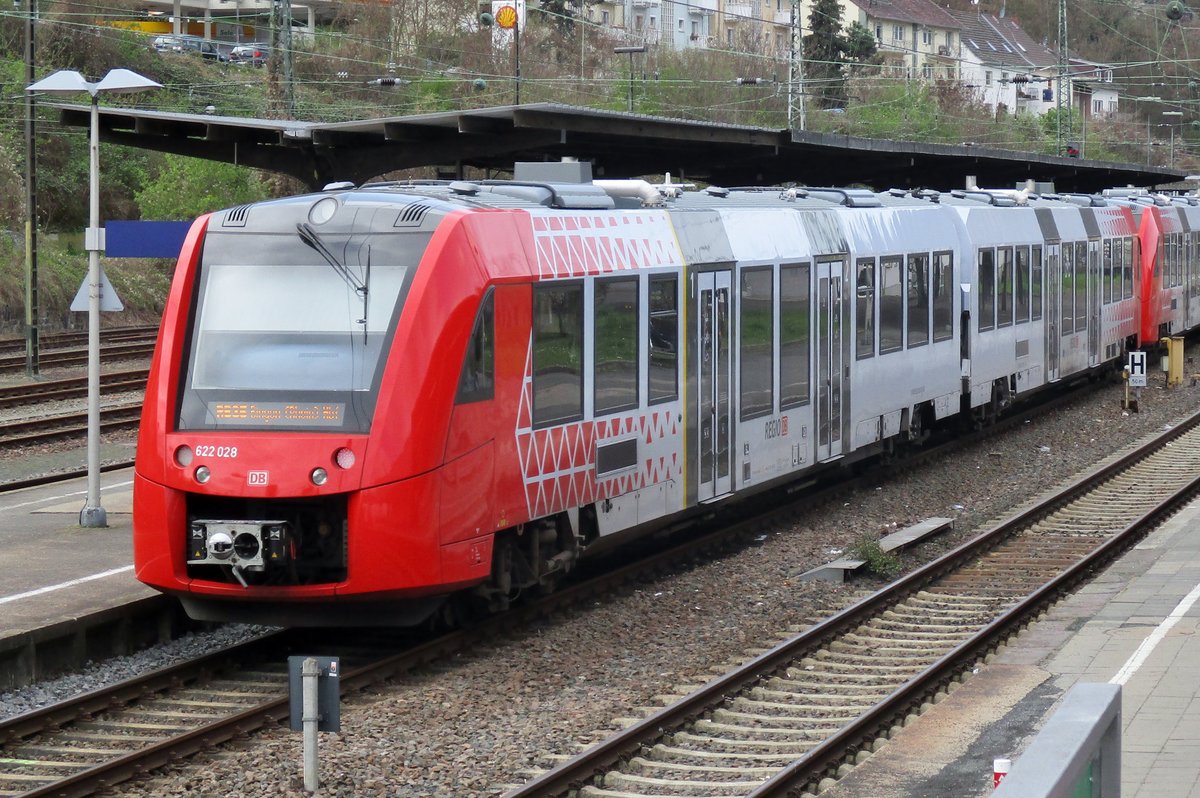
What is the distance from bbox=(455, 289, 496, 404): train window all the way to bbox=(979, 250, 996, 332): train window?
486 inches

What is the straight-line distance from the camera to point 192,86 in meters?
56.1

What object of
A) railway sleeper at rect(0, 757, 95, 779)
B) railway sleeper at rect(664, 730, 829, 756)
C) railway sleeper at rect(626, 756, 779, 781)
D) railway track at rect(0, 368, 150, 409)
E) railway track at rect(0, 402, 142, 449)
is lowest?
railway sleeper at rect(664, 730, 829, 756)

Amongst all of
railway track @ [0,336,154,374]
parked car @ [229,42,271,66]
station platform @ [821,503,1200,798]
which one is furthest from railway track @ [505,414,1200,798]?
parked car @ [229,42,271,66]

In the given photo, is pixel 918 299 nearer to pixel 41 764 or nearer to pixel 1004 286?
pixel 1004 286

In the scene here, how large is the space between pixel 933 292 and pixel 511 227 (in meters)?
9.92

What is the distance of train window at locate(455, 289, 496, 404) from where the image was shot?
409 inches

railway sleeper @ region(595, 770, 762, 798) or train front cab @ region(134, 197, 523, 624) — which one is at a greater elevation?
train front cab @ region(134, 197, 523, 624)

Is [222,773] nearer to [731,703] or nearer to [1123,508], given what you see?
[731,703]

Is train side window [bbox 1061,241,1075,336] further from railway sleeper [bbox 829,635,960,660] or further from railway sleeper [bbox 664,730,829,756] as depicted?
railway sleeper [bbox 664,730,829,756]

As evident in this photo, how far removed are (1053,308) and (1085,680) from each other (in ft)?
53.3

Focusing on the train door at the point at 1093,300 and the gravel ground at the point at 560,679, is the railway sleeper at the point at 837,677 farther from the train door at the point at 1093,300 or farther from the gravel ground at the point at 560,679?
the train door at the point at 1093,300

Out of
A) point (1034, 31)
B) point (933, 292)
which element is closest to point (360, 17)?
point (933, 292)

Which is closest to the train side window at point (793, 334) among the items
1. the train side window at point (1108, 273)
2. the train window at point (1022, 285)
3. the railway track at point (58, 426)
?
the train window at point (1022, 285)

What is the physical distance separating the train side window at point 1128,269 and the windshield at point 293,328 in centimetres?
2273
